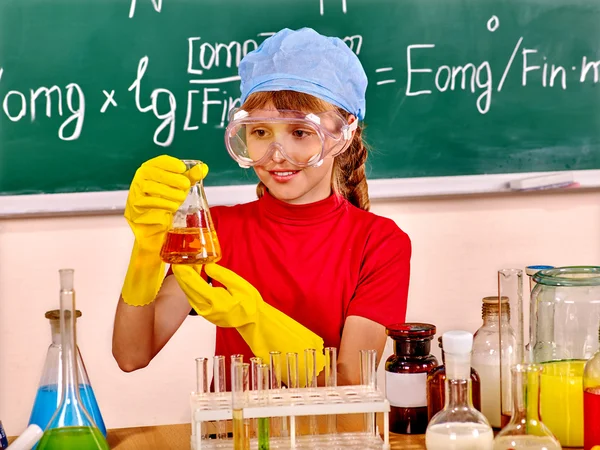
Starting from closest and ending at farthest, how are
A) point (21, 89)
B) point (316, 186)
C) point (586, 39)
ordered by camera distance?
point (316, 186) → point (21, 89) → point (586, 39)

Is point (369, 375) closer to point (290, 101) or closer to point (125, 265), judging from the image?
point (290, 101)

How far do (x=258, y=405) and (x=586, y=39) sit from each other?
206 cm

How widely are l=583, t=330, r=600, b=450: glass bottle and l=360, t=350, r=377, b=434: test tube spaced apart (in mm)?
330

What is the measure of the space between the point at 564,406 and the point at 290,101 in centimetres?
87

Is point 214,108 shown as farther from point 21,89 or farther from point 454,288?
point 454,288

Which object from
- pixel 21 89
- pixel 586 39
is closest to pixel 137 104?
pixel 21 89

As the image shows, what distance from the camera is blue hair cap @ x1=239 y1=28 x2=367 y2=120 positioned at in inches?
74.9

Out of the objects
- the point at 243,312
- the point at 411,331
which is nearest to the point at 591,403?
the point at 411,331

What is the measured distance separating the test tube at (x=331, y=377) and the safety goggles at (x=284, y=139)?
521 millimetres

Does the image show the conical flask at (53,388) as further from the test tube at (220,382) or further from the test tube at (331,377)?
the test tube at (331,377)

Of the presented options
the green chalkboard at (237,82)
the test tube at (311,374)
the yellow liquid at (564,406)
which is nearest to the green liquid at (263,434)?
the test tube at (311,374)

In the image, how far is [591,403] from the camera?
4.31 feet

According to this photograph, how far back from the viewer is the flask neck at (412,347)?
1.56 metres

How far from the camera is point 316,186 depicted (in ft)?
6.85
